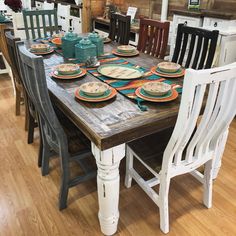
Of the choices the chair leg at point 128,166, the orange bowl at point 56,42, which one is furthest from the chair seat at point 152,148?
the orange bowl at point 56,42

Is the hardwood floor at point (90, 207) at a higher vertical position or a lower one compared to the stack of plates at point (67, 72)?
lower

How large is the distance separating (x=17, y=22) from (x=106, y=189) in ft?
8.65

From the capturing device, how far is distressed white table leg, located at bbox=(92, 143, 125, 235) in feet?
4.05

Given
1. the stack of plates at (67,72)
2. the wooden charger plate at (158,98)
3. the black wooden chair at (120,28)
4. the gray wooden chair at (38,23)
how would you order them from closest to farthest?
1. the wooden charger plate at (158,98)
2. the stack of plates at (67,72)
3. the black wooden chair at (120,28)
4. the gray wooden chair at (38,23)

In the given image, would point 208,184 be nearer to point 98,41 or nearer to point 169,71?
point 169,71

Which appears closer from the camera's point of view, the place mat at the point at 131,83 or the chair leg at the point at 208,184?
the place mat at the point at 131,83

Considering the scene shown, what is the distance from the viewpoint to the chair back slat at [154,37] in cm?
231

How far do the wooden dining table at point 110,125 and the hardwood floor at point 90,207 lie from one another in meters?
0.21

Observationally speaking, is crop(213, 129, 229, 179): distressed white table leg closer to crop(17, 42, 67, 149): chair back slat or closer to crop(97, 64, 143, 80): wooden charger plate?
crop(97, 64, 143, 80): wooden charger plate

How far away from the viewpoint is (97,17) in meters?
4.52

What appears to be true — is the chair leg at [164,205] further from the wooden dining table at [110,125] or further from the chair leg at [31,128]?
the chair leg at [31,128]

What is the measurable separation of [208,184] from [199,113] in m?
0.64

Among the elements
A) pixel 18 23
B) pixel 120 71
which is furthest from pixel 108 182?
pixel 18 23

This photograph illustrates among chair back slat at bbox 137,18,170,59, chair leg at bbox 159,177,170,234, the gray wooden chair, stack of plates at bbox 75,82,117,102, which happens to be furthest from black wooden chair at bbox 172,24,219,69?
the gray wooden chair
